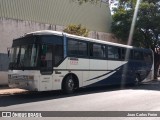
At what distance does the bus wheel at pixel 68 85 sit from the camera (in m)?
15.4

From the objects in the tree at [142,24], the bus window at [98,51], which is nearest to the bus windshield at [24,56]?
the bus window at [98,51]

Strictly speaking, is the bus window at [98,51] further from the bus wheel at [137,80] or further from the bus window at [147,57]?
the bus window at [147,57]

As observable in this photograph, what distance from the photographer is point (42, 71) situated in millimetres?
13930

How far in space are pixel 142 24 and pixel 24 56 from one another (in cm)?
1734

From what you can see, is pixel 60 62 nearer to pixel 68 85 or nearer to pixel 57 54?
pixel 57 54

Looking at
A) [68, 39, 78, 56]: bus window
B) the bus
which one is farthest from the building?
[68, 39, 78, 56]: bus window

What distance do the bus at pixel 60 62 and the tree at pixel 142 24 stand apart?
10.7m

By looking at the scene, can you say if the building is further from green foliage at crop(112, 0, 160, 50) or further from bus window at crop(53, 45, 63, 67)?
bus window at crop(53, 45, 63, 67)

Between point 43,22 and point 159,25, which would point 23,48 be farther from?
point 159,25

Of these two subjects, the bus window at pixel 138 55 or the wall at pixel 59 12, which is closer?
the wall at pixel 59 12

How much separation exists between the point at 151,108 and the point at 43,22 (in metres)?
15.0

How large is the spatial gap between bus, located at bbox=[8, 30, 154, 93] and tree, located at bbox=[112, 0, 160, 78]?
10.7 metres

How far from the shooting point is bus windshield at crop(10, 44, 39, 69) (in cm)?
1402

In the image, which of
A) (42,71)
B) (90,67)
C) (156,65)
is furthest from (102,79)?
(156,65)
